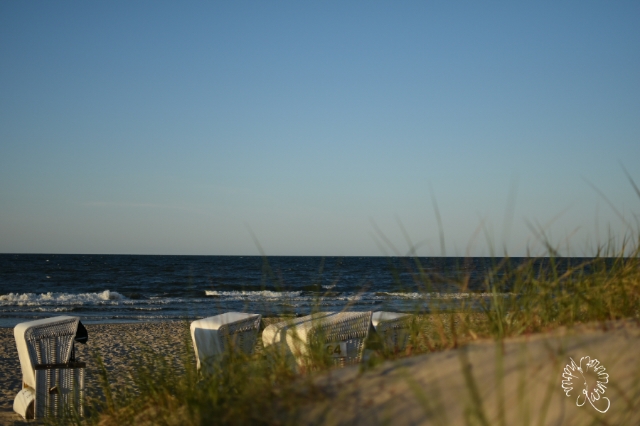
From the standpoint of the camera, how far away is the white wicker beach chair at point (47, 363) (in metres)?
5.36

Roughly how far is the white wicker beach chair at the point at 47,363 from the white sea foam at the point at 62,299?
709 inches

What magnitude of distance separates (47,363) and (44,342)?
0.21 m

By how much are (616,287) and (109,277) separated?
37.0m

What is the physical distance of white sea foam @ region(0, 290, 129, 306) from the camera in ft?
73.3

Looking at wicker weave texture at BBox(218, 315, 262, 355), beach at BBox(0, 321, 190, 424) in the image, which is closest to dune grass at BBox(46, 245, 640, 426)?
wicker weave texture at BBox(218, 315, 262, 355)

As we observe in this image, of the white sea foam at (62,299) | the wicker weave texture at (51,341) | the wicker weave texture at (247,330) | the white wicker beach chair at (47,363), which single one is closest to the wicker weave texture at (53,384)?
the white wicker beach chair at (47,363)

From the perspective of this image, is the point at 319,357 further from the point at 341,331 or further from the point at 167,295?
the point at 167,295

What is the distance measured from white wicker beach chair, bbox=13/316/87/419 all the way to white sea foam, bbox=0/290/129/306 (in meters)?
18.0

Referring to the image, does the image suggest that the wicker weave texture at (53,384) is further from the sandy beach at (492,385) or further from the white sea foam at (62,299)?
the white sea foam at (62,299)

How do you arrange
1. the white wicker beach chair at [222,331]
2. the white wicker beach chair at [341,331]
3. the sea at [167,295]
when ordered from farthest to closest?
the sea at [167,295]
the white wicker beach chair at [222,331]
the white wicker beach chair at [341,331]

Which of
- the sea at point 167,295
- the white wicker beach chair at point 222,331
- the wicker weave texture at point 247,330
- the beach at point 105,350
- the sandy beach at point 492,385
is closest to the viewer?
the sandy beach at point 492,385

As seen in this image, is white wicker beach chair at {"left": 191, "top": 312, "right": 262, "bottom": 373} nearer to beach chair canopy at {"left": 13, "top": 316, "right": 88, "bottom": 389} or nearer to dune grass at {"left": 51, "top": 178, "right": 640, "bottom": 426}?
dune grass at {"left": 51, "top": 178, "right": 640, "bottom": 426}

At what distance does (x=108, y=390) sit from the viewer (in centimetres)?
321

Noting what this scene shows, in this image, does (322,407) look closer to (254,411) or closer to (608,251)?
(254,411)
